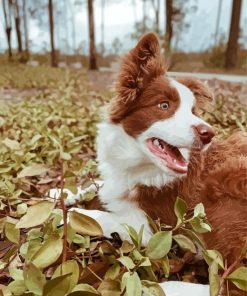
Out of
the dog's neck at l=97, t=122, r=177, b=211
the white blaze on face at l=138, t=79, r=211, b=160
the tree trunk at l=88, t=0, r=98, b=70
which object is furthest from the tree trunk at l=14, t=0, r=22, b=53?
the white blaze on face at l=138, t=79, r=211, b=160

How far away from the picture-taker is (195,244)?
934 millimetres

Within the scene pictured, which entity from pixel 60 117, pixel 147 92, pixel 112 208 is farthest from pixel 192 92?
pixel 60 117

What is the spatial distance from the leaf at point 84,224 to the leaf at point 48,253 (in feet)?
0.13

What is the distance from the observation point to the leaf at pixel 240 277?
0.77m

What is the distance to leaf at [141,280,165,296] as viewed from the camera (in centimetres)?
78

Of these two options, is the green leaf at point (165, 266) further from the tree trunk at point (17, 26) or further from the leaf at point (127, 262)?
the tree trunk at point (17, 26)

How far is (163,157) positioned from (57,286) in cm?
34

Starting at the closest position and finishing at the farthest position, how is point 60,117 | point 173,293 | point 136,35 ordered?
1. point 173,293
2. point 136,35
3. point 60,117

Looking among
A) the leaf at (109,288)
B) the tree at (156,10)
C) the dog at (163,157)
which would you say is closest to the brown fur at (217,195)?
the dog at (163,157)

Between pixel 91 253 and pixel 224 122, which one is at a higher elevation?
pixel 224 122

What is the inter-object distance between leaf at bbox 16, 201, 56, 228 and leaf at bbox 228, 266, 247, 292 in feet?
1.13

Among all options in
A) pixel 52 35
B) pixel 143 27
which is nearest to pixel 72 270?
pixel 143 27

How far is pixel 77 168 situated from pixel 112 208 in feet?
0.98

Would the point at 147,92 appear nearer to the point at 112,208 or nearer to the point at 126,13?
the point at 112,208
